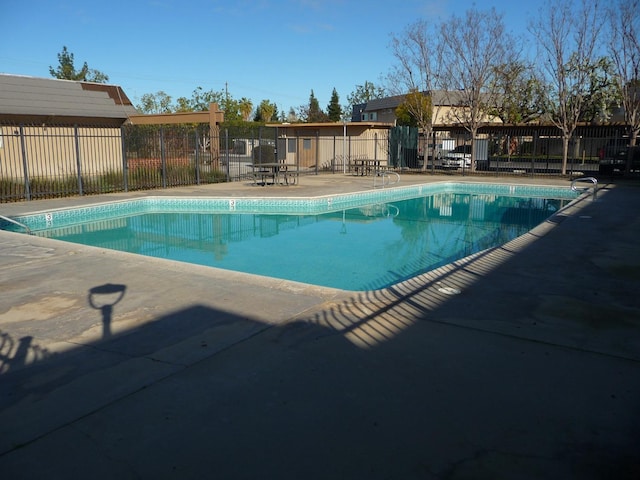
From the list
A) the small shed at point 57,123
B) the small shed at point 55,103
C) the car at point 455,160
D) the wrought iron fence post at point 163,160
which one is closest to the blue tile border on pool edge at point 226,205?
the wrought iron fence post at point 163,160

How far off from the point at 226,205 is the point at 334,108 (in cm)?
6700

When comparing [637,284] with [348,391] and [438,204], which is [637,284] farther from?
[438,204]

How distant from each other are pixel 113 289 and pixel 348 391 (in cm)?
350

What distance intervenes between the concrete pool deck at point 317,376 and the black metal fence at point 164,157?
1045 cm

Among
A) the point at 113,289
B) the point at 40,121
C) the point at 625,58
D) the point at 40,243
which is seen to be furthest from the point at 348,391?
the point at 625,58

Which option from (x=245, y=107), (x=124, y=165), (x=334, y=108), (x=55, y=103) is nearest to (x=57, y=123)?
(x=55, y=103)

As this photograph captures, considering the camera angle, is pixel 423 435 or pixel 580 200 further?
pixel 580 200

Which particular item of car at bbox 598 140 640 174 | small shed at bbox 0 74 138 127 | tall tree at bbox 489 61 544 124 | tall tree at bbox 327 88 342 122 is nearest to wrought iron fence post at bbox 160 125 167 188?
small shed at bbox 0 74 138 127

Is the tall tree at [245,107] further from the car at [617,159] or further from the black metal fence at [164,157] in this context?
the car at [617,159]

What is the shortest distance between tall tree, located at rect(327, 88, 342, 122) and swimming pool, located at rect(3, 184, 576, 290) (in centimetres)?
5962

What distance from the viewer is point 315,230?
12406 millimetres

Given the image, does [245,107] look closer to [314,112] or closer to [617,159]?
[314,112]

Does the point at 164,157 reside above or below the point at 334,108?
below

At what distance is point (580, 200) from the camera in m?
15.4
